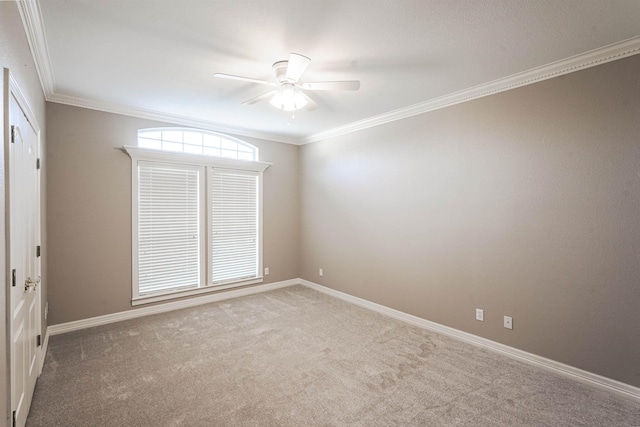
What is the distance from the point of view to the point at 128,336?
136 inches

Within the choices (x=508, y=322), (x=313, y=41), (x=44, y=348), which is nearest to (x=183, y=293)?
(x=44, y=348)

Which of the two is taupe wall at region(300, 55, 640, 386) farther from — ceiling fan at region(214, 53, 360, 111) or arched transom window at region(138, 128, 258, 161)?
arched transom window at region(138, 128, 258, 161)

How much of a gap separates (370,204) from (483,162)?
1659 millimetres

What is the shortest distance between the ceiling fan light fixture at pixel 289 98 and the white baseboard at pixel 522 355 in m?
3.00

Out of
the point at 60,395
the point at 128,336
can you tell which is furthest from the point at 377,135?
the point at 60,395

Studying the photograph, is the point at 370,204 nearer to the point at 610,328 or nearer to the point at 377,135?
the point at 377,135

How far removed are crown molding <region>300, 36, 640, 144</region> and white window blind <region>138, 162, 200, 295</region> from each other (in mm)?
2820

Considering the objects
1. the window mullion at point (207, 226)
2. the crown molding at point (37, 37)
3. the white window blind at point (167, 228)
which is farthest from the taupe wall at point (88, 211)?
the window mullion at point (207, 226)

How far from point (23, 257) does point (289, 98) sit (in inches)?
91.8

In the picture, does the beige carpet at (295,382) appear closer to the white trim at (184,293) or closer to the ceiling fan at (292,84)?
the white trim at (184,293)

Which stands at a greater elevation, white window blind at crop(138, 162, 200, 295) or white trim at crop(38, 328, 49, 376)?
white window blind at crop(138, 162, 200, 295)

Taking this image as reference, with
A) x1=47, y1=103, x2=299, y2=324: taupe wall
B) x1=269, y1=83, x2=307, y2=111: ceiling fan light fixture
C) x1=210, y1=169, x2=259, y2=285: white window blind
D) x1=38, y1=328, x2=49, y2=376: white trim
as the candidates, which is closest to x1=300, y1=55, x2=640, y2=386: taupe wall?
x1=269, y1=83, x2=307, y2=111: ceiling fan light fixture

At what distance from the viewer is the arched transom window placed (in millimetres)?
4285

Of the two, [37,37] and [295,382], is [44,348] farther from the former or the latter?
[37,37]
